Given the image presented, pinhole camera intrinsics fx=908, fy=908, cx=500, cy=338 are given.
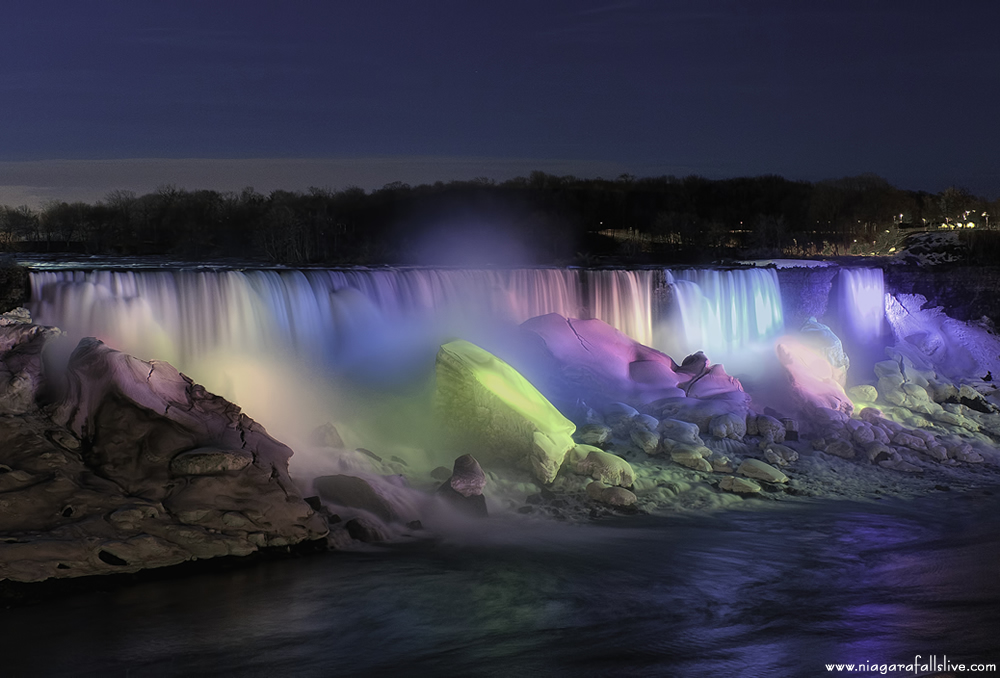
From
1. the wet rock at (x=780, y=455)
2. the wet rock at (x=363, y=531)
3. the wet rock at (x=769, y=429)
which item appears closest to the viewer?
the wet rock at (x=363, y=531)

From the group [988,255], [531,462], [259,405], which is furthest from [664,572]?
[988,255]

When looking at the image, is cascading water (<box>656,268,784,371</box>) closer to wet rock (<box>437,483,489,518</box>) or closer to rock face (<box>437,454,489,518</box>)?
rock face (<box>437,454,489,518</box>)

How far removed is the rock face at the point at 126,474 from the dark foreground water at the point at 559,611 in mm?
563

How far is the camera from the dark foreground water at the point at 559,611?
29.7 feet

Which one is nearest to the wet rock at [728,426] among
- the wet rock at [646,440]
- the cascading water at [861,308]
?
the wet rock at [646,440]

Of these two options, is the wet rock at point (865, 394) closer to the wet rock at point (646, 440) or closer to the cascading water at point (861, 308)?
the cascading water at point (861, 308)

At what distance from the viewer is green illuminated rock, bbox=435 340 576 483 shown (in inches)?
599

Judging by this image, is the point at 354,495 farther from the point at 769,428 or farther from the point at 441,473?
the point at 769,428

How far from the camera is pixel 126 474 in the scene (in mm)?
11586

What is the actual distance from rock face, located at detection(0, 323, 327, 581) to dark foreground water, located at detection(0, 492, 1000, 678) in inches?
22.2

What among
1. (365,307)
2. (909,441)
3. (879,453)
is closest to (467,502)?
(365,307)

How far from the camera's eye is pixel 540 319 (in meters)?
20.8

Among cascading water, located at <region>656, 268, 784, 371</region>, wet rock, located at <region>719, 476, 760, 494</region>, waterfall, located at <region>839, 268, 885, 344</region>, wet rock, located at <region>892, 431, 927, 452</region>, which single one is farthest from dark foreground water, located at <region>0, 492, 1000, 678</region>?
waterfall, located at <region>839, 268, 885, 344</region>

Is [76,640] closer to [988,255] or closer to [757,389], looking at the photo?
[757,389]
